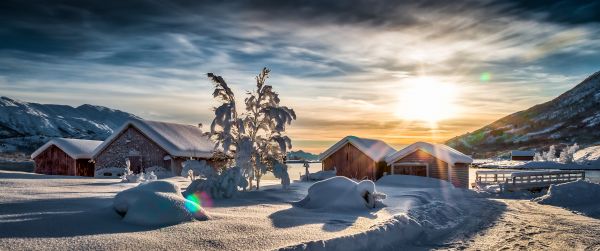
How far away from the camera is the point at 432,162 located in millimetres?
34719

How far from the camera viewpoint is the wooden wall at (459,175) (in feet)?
113

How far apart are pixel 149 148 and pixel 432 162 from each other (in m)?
21.4

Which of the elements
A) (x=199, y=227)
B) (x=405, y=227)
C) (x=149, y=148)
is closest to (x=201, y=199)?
(x=199, y=227)

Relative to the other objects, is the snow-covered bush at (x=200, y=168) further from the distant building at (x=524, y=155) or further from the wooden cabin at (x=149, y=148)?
the distant building at (x=524, y=155)

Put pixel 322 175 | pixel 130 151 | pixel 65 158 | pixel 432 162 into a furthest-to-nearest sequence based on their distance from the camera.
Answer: pixel 322 175 < pixel 65 158 < pixel 432 162 < pixel 130 151

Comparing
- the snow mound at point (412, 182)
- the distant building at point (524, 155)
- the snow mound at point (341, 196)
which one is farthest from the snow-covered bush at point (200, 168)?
the distant building at point (524, 155)

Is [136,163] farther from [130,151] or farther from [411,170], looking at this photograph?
[411,170]

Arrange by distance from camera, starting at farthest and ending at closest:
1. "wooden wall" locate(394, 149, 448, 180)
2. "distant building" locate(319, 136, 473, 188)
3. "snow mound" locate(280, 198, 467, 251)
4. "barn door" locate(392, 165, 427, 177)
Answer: "barn door" locate(392, 165, 427, 177) < "distant building" locate(319, 136, 473, 188) < "wooden wall" locate(394, 149, 448, 180) < "snow mound" locate(280, 198, 467, 251)

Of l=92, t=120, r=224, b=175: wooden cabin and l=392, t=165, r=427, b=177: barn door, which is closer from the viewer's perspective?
l=92, t=120, r=224, b=175: wooden cabin

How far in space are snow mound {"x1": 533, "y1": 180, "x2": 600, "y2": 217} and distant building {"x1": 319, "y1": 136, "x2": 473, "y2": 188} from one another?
26.4 ft

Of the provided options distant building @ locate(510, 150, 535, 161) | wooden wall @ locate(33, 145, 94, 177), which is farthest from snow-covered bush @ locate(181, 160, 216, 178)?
distant building @ locate(510, 150, 535, 161)

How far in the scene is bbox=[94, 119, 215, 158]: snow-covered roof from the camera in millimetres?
31484

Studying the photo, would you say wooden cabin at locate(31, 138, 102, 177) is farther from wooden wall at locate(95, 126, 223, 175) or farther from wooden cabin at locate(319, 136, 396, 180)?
wooden cabin at locate(319, 136, 396, 180)

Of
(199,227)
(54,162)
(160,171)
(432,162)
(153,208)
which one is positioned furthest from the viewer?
(54,162)
